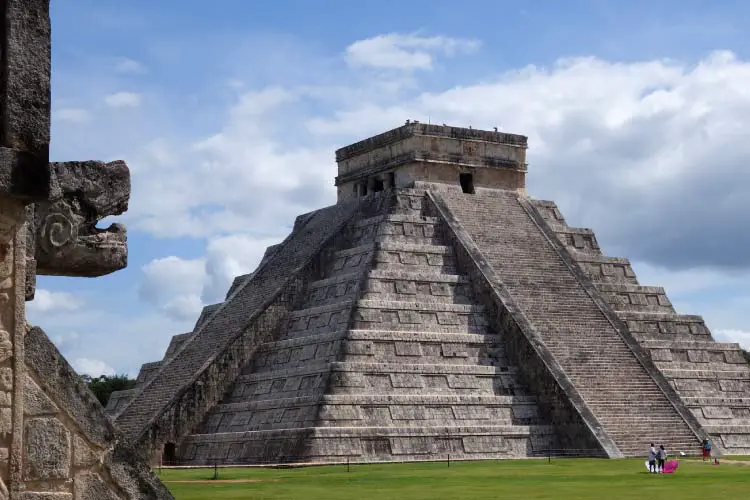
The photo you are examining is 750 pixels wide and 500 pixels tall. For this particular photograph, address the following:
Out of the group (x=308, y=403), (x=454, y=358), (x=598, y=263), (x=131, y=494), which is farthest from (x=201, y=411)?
(x=131, y=494)

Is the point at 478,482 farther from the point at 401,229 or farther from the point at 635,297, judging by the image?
the point at 635,297

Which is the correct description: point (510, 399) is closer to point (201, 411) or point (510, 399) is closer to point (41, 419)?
point (201, 411)

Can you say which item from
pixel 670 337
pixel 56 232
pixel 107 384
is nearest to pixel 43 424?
pixel 56 232

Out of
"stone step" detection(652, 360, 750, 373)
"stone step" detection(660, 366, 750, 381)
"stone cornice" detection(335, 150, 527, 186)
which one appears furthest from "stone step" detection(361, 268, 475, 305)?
"stone step" detection(660, 366, 750, 381)

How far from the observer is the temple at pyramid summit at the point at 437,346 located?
99.8ft

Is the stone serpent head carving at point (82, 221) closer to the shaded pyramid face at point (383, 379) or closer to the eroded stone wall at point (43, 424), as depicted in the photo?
the eroded stone wall at point (43, 424)

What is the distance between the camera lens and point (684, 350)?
1415 inches

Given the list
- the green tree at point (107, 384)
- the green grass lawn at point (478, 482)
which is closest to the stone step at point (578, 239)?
the green grass lawn at point (478, 482)

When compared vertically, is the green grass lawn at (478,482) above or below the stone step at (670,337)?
below

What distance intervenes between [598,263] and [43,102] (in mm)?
33357

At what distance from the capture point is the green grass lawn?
1950 centimetres

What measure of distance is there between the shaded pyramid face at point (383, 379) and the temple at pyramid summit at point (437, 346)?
0.16 feet

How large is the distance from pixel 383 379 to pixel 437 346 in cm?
214

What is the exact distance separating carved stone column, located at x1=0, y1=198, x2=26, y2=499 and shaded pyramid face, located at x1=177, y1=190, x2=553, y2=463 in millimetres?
22926
